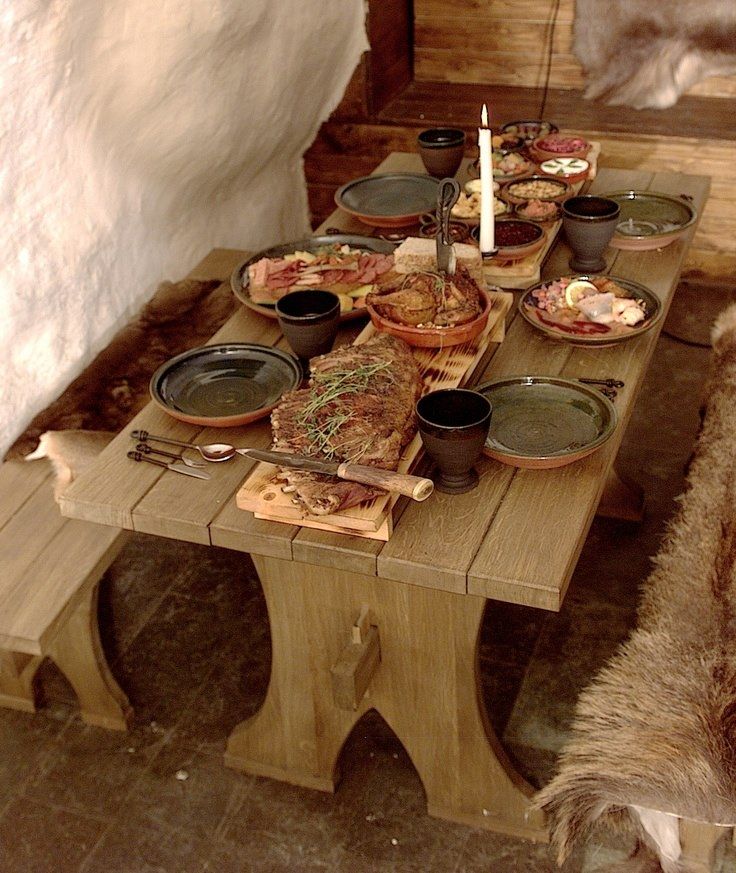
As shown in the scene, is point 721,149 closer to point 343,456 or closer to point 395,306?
point 395,306

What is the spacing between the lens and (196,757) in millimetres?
2477

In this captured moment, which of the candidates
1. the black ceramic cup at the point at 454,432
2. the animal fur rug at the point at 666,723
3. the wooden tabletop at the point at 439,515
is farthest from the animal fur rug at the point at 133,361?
the animal fur rug at the point at 666,723

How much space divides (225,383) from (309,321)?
244mm

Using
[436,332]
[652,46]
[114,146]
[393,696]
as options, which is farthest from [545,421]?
[652,46]

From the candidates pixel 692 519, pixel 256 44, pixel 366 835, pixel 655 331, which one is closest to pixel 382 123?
pixel 256 44

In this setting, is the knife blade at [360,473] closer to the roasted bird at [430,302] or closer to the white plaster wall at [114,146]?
the roasted bird at [430,302]

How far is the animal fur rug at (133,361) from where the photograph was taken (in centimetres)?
277

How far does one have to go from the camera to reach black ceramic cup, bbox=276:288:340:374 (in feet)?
7.15

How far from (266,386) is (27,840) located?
115 cm

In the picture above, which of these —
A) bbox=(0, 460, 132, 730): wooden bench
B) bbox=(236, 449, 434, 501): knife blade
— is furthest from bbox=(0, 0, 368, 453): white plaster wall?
bbox=(236, 449, 434, 501): knife blade

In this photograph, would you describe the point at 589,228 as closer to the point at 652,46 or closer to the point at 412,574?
the point at 412,574

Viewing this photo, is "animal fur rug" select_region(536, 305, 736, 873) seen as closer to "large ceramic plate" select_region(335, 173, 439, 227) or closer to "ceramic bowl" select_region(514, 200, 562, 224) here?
"ceramic bowl" select_region(514, 200, 562, 224)

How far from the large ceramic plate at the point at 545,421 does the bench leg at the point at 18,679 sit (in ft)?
4.36

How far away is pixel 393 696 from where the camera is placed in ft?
7.12
